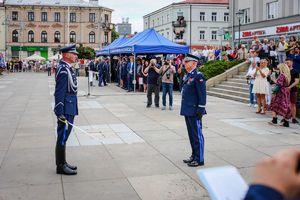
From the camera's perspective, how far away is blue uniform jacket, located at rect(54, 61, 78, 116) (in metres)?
6.64

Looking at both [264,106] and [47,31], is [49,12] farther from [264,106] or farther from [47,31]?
[264,106]

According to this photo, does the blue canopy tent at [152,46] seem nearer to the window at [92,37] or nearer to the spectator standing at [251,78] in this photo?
the spectator standing at [251,78]

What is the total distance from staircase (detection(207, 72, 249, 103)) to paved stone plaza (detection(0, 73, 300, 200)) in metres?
4.32

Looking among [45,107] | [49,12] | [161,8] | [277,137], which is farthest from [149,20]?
[277,137]

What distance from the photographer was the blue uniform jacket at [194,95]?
7.40 m

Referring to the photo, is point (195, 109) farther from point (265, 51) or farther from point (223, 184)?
Result: point (265, 51)

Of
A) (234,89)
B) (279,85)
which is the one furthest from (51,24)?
(279,85)

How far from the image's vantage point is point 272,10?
39844 mm

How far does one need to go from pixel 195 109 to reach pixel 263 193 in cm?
621

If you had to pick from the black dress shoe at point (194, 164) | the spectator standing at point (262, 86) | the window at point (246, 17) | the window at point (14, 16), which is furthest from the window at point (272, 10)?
the window at point (14, 16)

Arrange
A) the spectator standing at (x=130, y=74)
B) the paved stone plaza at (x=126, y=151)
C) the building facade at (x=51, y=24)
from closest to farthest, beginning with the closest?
the paved stone plaza at (x=126, y=151), the spectator standing at (x=130, y=74), the building facade at (x=51, y=24)

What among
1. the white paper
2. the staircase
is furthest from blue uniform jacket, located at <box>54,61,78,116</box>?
the staircase

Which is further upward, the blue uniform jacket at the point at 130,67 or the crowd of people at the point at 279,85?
the blue uniform jacket at the point at 130,67

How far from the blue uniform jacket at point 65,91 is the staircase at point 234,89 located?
1256 centimetres
